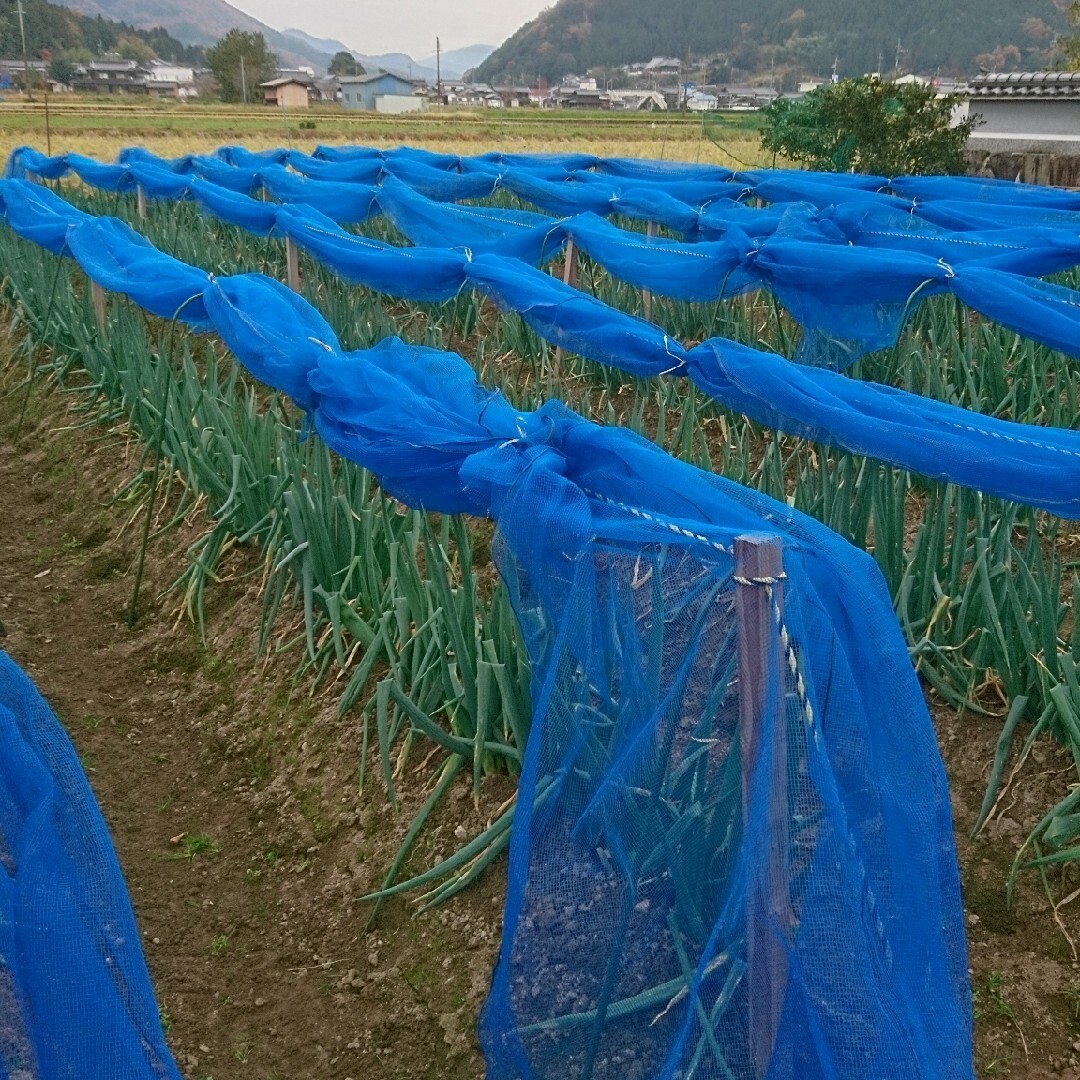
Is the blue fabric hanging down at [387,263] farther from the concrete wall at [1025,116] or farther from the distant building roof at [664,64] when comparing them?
the distant building roof at [664,64]

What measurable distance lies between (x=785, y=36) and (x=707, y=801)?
12642 centimetres

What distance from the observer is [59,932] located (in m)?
1.63

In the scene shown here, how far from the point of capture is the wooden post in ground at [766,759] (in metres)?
1.65

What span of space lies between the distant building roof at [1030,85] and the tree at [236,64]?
41.2 m

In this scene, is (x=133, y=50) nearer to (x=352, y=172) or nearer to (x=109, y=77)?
(x=109, y=77)

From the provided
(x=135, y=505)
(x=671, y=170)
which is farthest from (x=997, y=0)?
(x=135, y=505)

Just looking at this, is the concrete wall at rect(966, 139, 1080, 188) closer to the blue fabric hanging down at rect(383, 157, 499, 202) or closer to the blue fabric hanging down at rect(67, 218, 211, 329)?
the blue fabric hanging down at rect(383, 157, 499, 202)

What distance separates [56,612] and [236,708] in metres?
1.18

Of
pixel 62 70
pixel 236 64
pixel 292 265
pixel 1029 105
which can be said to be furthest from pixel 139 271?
pixel 62 70

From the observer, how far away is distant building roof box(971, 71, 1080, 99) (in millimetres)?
15430

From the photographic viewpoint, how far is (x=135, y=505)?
494 centimetres

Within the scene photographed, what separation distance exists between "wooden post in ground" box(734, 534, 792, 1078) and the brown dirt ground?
83cm

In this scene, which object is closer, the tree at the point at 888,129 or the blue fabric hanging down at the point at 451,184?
the blue fabric hanging down at the point at 451,184

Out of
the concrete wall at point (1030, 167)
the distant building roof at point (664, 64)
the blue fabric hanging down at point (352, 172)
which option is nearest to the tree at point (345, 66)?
the distant building roof at point (664, 64)
